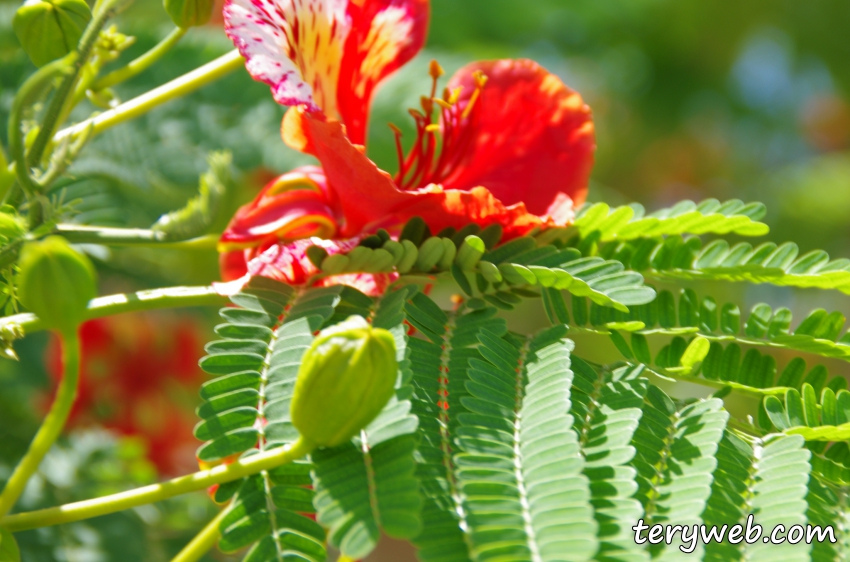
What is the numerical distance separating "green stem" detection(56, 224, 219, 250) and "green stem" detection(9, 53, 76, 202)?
4cm

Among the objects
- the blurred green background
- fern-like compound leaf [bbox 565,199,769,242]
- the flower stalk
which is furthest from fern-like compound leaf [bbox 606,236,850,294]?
the blurred green background

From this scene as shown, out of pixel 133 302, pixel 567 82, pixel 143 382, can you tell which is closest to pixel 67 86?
pixel 133 302

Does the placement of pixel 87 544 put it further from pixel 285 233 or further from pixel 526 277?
pixel 526 277

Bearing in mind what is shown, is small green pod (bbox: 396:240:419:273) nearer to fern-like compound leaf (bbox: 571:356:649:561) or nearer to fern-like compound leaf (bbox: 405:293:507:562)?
fern-like compound leaf (bbox: 405:293:507:562)

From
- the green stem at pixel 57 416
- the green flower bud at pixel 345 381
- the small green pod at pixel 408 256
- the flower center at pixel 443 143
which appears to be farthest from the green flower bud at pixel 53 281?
the flower center at pixel 443 143

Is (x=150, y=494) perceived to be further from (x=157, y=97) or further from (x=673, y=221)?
(x=673, y=221)

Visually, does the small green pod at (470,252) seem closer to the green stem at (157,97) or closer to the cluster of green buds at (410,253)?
the cluster of green buds at (410,253)

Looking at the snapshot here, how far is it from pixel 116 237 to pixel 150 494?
20 centimetres

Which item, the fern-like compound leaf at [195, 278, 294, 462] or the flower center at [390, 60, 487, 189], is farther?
the flower center at [390, 60, 487, 189]

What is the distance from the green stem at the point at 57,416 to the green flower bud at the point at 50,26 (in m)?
0.23

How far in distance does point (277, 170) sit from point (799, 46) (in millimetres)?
2136

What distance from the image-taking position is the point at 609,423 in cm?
48

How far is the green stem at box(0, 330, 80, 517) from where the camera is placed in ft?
1.37

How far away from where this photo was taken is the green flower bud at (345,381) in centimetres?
42
